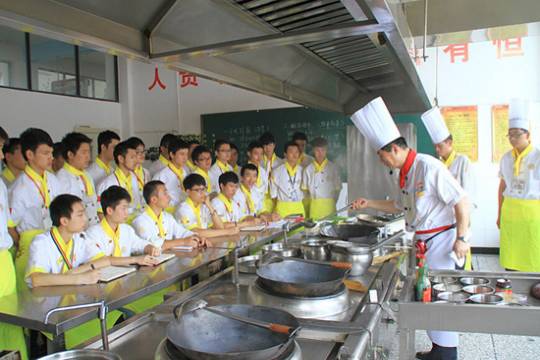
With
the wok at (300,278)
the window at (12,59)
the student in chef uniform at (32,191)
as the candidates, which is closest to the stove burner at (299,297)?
the wok at (300,278)

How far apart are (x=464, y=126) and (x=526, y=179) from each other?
71.7 inches

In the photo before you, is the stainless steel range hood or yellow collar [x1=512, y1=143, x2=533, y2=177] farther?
yellow collar [x1=512, y1=143, x2=533, y2=177]

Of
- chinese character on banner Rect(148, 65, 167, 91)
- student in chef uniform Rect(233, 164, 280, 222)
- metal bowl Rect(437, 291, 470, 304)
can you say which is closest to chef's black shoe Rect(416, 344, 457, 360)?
metal bowl Rect(437, 291, 470, 304)

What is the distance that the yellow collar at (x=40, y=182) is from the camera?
111 inches

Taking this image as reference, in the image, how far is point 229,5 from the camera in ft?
4.45

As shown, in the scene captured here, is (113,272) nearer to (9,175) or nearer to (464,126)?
(9,175)

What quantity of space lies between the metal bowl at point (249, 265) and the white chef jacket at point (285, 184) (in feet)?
7.62

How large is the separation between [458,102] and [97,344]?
14.9 feet

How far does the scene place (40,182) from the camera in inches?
112

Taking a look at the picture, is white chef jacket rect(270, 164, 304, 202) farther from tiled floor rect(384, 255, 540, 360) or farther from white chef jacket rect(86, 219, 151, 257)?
white chef jacket rect(86, 219, 151, 257)

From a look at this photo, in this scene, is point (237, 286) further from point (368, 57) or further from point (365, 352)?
point (368, 57)

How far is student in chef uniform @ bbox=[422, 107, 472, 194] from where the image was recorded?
322 centimetres

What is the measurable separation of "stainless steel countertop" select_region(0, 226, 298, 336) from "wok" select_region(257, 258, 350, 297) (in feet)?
1.79

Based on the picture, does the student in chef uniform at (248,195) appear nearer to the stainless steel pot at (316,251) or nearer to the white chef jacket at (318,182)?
the white chef jacket at (318,182)
